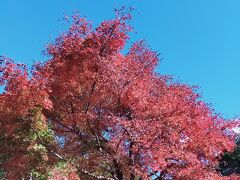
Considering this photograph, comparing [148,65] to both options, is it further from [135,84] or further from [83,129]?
[83,129]

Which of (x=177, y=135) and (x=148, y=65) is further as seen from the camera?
(x=148, y=65)

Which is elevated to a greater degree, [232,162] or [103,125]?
[232,162]

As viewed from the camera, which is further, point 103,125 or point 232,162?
point 232,162

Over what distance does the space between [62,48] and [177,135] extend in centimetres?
694

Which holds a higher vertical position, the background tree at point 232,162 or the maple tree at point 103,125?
the background tree at point 232,162

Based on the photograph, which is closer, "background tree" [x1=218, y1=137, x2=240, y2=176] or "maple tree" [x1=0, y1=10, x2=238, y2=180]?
"maple tree" [x1=0, y1=10, x2=238, y2=180]

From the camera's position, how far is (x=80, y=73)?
1777 cm

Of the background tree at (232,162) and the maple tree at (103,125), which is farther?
the background tree at (232,162)

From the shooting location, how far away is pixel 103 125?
18906 mm

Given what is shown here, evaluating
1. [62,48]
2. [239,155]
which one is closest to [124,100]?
[62,48]

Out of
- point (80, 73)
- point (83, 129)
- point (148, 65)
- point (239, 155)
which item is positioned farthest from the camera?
point (239, 155)

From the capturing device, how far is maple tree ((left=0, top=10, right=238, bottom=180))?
17.6m

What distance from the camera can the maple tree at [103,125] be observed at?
17.6m

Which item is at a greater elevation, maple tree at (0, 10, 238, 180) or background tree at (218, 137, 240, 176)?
background tree at (218, 137, 240, 176)
